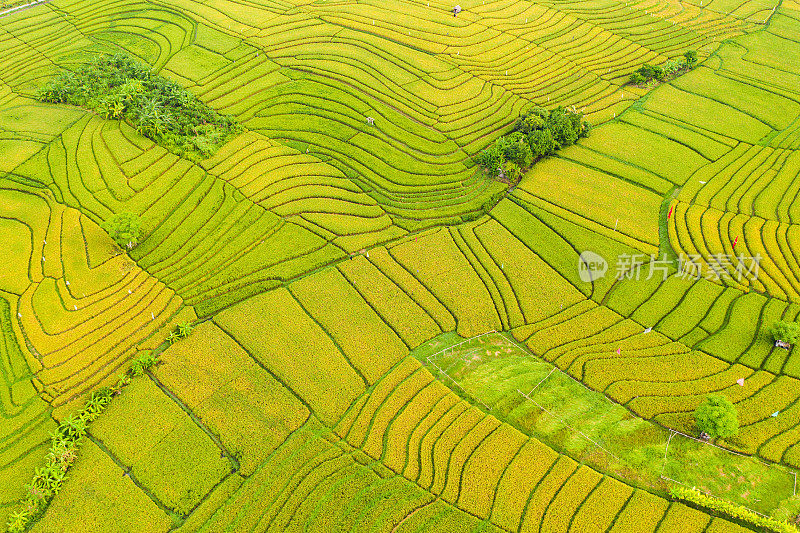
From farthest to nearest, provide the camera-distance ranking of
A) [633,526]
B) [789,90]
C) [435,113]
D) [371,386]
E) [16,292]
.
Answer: [789,90], [435,113], [16,292], [371,386], [633,526]

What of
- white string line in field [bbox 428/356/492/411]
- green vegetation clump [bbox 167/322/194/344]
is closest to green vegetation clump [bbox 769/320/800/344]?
white string line in field [bbox 428/356/492/411]

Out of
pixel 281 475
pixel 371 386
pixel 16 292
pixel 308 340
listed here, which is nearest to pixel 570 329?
pixel 371 386

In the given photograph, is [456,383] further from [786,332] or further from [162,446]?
[786,332]

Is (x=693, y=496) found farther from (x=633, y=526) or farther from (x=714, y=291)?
(x=714, y=291)

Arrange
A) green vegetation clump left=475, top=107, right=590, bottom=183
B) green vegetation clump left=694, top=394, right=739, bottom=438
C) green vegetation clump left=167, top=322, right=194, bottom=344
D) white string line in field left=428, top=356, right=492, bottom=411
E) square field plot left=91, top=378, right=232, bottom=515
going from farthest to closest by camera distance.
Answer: green vegetation clump left=475, top=107, right=590, bottom=183, green vegetation clump left=167, top=322, right=194, bottom=344, white string line in field left=428, top=356, right=492, bottom=411, square field plot left=91, top=378, right=232, bottom=515, green vegetation clump left=694, top=394, right=739, bottom=438

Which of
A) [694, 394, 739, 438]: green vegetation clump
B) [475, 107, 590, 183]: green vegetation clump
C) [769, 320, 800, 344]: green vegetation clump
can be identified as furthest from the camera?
[475, 107, 590, 183]: green vegetation clump

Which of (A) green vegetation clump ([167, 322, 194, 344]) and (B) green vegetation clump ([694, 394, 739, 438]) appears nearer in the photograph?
(B) green vegetation clump ([694, 394, 739, 438])

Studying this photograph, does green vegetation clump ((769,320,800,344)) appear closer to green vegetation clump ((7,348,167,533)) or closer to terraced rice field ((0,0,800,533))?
terraced rice field ((0,0,800,533))
